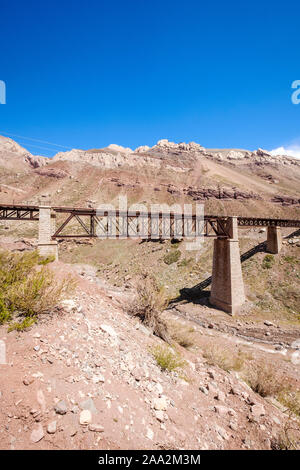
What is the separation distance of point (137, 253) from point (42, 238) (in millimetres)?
29237

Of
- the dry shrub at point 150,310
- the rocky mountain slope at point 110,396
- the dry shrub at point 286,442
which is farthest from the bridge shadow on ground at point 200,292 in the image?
the dry shrub at point 286,442

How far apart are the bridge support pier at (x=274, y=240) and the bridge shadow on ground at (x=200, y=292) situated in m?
1.37

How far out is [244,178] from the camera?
104062 millimetres

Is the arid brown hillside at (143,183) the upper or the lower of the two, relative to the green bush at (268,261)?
upper

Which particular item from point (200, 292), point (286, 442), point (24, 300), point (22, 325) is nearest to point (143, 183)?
point (200, 292)

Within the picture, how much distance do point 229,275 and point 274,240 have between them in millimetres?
11848

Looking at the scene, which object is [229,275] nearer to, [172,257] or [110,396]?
[172,257]

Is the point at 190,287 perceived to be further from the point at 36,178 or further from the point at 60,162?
the point at 60,162

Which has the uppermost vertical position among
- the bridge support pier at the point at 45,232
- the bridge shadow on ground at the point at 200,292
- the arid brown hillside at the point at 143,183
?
the arid brown hillside at the point at 143,183

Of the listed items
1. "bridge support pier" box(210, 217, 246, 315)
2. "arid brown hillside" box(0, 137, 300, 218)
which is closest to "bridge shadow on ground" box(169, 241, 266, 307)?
"bridge support pier" box(210, 217, 246, 315)

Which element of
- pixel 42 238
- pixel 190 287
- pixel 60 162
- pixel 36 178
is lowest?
pixel 190 287

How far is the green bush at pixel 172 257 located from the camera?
37812 mm

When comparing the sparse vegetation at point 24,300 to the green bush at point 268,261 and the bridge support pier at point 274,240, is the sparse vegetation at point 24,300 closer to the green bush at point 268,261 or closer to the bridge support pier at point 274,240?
the green bush at point 268,261
